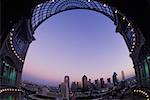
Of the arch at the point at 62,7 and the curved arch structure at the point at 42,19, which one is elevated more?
the arch at the point at 62,7

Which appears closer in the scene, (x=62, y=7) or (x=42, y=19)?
(x=42, y=19)

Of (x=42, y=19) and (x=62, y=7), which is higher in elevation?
(x=62, y=7)

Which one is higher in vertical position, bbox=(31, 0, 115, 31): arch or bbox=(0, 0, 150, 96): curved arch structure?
bbox=(31, 0, 115, 31): arch

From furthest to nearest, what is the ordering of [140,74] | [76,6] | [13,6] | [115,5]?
[76,6] → [140,74] → [115,5] → [13,6]

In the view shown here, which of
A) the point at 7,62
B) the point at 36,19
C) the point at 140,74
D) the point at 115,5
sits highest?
the point at 36,19

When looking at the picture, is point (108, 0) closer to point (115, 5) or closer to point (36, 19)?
point (115, 5)

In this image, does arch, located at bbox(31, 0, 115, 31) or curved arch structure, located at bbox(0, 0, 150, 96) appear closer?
curved arch structure, located at bbox(0, 0, 150, 96)

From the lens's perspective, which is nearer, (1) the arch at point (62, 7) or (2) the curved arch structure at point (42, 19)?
(2) the curved arch structure at point (42, 19)

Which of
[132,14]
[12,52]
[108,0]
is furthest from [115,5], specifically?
[12,52]
